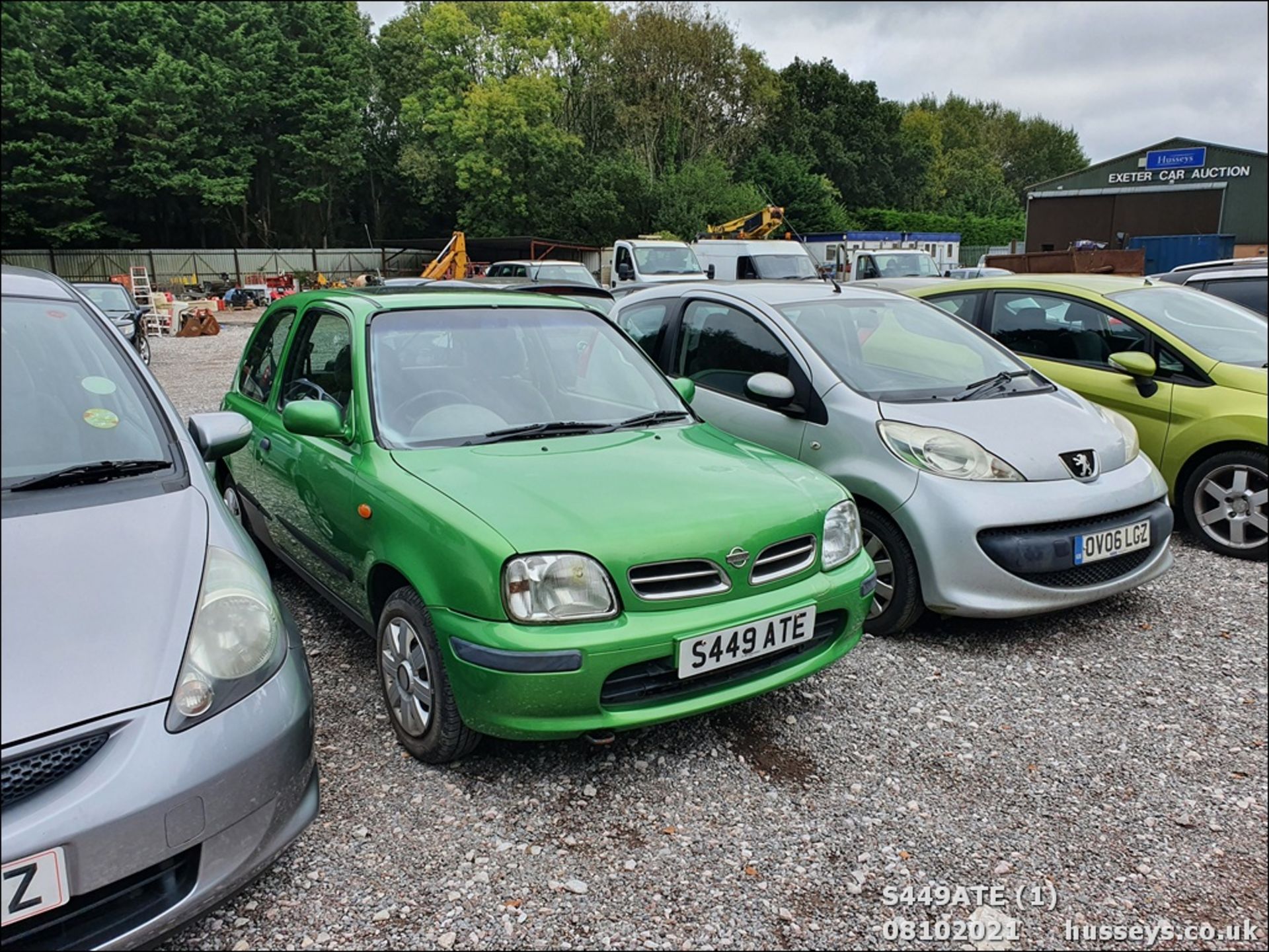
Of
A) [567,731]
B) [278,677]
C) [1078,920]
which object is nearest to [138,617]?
[278,677]

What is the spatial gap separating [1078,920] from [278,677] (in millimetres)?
2001

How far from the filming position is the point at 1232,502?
464 cm

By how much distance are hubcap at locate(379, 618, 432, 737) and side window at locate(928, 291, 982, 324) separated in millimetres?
4193

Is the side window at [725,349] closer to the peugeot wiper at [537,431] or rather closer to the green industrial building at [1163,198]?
the peugeot wiper at [537,431]

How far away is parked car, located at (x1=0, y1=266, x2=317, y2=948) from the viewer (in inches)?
60.7

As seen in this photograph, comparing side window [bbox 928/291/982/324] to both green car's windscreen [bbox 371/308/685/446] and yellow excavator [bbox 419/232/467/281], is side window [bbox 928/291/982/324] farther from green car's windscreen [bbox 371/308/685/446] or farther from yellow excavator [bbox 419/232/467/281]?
yellow excavator [bbox 419/232/467/281]

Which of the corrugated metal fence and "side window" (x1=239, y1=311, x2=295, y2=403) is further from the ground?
the corrugated metal fence

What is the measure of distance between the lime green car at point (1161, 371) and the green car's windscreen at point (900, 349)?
61 cm

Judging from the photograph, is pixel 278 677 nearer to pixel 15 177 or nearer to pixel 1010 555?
pixel 15 177

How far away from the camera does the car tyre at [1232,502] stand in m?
4.54

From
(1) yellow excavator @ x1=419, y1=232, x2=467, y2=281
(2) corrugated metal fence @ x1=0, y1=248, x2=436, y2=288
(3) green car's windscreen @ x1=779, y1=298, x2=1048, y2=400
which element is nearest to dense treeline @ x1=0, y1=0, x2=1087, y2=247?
(2) corrugated metal fence @ x1=0, y1=248, x2=436, y2=288

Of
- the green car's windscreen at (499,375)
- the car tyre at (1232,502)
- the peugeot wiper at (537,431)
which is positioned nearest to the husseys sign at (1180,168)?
the peugeot wiper at (537,431)

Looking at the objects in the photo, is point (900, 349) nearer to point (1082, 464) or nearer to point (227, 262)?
point (1082, 464)

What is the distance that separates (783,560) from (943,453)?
1297 millimetres
